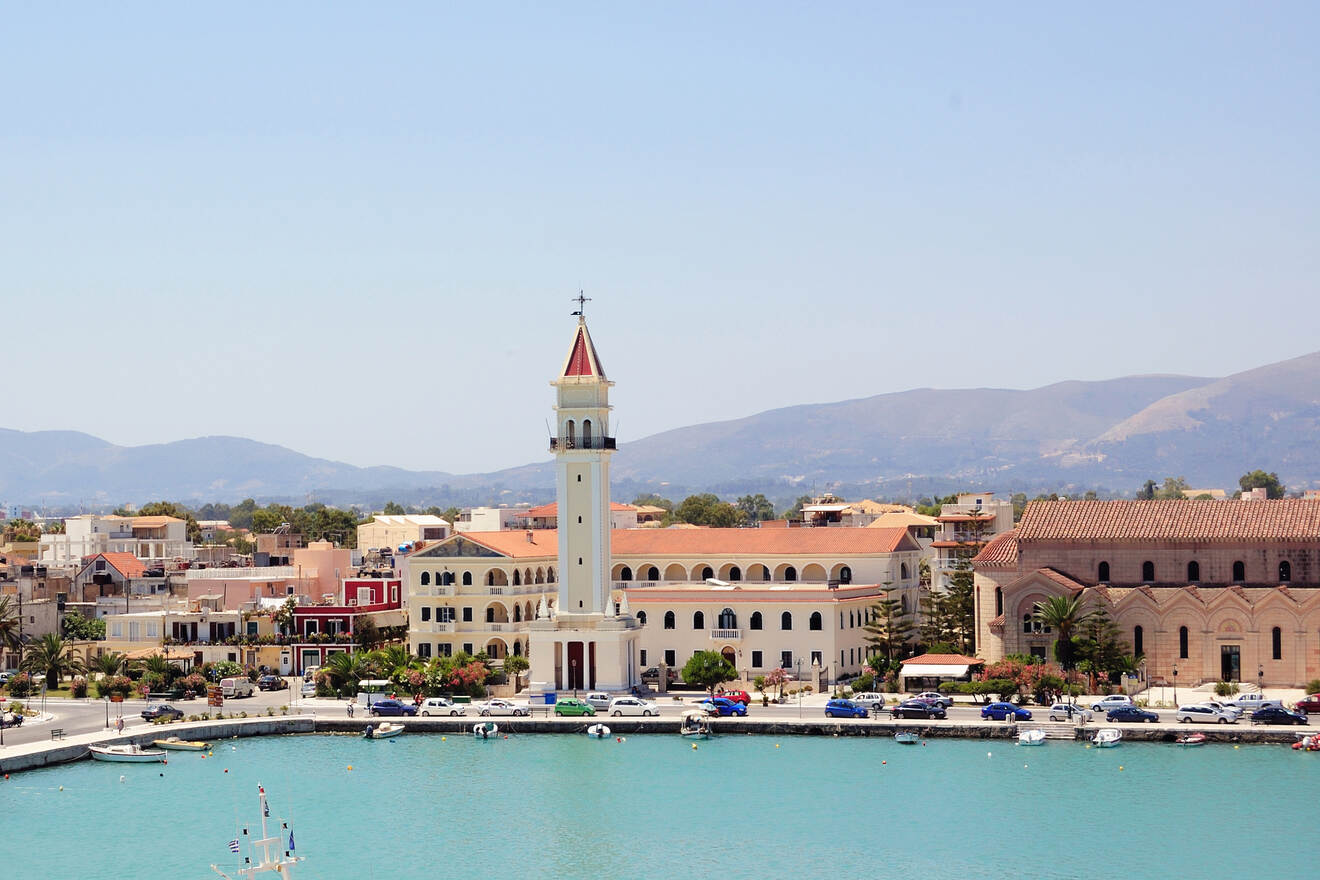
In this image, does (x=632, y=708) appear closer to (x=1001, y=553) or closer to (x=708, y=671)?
(x=708, y=671)

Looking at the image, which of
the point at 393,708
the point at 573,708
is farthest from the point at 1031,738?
the point at 393,708

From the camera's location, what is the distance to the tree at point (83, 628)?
89.4 meters

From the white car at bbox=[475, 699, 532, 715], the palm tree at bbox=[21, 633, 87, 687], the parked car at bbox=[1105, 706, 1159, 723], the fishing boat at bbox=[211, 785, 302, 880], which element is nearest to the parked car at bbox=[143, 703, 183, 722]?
the white car at bbox=[475, 699, 532, 715]

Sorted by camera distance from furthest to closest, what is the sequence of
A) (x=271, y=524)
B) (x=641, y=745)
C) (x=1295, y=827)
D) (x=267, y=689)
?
1. (x=271, y=524)
2. (x=267, y=689)
3. (x=641, y=745)
4. (x=1295, y=827)

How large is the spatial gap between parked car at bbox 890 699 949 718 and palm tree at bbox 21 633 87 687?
Result: 35.6 m

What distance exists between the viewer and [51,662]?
80562 mm

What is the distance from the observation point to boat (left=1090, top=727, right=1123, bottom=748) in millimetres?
63406

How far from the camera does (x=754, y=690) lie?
76.4 m

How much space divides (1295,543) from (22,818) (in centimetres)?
4704

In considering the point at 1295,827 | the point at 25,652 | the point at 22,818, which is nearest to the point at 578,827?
the point at 22,818

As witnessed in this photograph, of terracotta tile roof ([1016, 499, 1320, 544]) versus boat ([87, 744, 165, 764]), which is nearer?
boat ([87, 744, 165, 764])

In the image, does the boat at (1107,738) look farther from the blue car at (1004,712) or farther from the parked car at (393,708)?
the parked car at (393,708)

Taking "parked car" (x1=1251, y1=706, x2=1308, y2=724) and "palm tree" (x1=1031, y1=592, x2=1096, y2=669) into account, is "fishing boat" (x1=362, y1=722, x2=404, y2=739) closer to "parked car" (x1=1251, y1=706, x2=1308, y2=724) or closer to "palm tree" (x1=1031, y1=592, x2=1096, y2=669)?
"palm tree" (x1=1031, y1=592, x2=1096, y2=669)

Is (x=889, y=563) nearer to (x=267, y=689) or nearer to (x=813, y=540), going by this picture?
(x=813, y=540)
